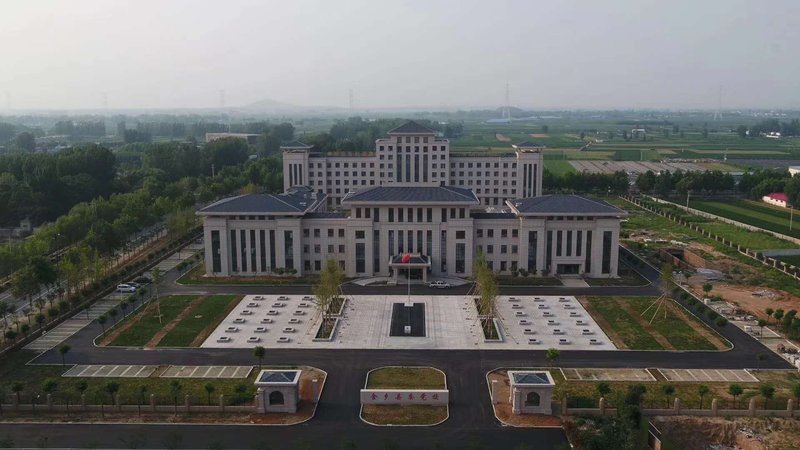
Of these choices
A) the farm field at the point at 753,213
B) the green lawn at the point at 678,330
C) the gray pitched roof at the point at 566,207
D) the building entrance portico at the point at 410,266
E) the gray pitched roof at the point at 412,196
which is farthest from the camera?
the farm field at the point at 753,213

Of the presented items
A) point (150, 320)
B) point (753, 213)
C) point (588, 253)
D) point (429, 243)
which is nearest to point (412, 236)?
point (429, 243)

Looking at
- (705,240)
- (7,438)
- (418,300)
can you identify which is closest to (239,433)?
(7,438)

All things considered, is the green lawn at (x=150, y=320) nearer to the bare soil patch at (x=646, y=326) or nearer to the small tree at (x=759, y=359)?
the bare soil patch at (x=646, y=326)

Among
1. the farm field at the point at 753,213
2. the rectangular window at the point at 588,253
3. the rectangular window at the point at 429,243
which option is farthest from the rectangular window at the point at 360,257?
the farm field at the point at 753,213

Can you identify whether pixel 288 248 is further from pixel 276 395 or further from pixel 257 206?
pixel 276 395

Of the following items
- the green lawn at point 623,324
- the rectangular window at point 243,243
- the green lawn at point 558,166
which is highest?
the green lawn at point 558,166

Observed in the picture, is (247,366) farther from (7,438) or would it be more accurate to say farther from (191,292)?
(191,292)
